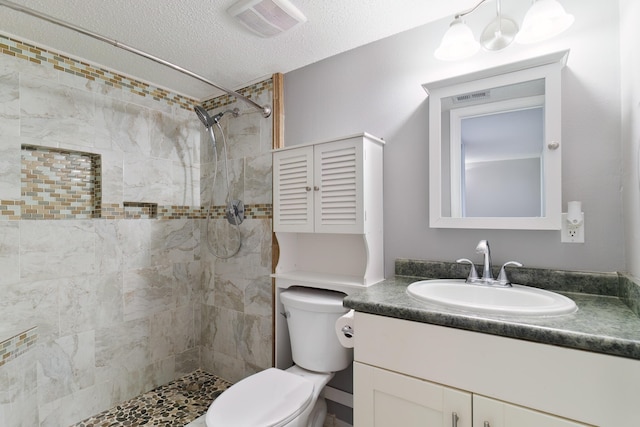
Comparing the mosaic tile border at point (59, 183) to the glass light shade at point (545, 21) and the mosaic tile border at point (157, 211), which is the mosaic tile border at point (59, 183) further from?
the glass light shade at point (545, 21)

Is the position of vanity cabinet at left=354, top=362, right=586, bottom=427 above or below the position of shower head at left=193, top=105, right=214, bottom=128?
below

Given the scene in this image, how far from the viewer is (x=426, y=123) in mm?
1532

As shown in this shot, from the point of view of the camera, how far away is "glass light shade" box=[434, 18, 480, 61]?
131 cm

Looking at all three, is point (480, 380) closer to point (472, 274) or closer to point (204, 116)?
point (472, 274)

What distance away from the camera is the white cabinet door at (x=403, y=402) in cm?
95

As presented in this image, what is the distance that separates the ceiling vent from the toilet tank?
141 centimetres

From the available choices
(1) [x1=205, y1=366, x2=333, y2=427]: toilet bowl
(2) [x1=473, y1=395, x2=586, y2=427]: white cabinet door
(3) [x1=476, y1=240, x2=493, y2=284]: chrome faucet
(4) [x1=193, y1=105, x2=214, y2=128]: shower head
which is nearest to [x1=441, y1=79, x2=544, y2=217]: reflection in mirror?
(3) [x1=476, y1=240, x2=493, y2=284]: chrome faucet

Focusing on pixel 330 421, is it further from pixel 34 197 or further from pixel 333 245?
pixel 34 197

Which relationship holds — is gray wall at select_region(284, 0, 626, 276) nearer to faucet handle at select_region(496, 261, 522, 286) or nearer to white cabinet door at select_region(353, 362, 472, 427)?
faucet handle at select_region(496, 261, 522, 286)

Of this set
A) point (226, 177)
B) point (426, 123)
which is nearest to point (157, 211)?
point (226, 177)

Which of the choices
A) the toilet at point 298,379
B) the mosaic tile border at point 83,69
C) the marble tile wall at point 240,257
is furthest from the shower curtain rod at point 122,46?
the toilet at point 298,379

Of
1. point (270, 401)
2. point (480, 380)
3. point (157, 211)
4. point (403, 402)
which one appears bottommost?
point (270, 401)

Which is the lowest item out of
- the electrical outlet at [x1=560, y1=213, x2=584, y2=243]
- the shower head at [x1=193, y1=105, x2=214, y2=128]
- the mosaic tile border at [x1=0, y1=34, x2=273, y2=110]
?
the electrical outlet at [x1=560, y1=213, x2=584, y2=243]

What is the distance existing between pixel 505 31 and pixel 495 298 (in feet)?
3.65
